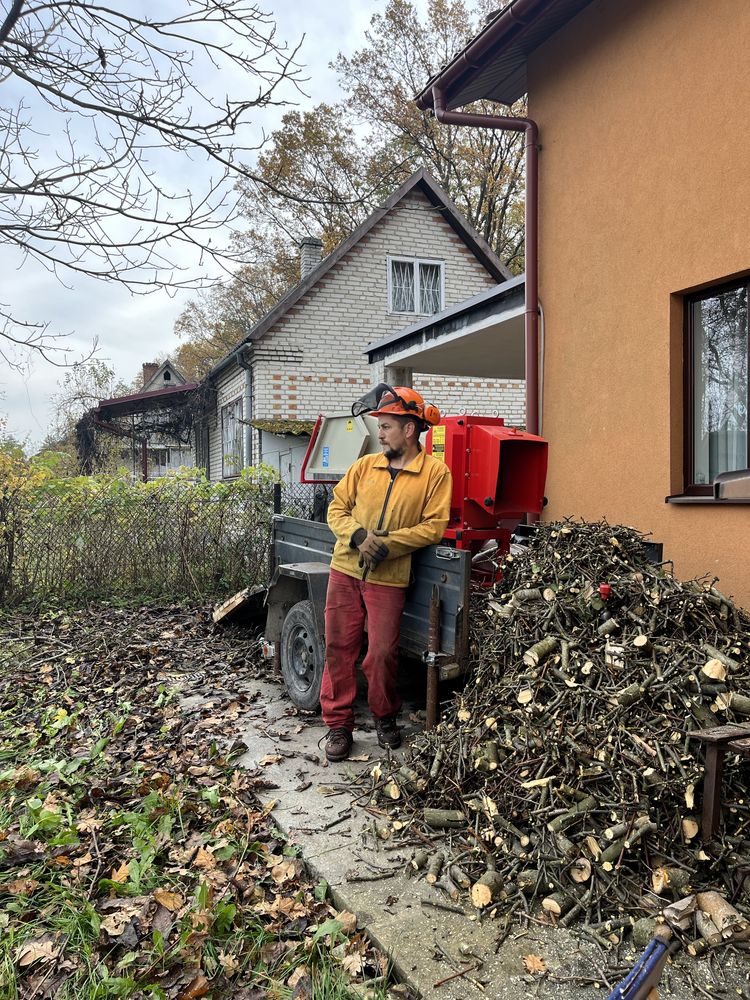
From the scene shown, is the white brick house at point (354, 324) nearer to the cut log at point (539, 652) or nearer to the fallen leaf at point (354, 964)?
the cut log at point (539, 652)

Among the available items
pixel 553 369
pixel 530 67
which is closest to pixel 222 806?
pixel 553 369

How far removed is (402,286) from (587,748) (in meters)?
14.4

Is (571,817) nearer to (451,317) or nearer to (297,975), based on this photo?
(297,975)

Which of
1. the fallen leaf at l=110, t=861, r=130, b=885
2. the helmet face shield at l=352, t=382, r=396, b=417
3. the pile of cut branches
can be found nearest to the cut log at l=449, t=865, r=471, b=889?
the pile of cut branches

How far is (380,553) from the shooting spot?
3.98 metres

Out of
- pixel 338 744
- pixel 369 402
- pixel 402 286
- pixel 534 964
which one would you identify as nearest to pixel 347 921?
pixel 534 964

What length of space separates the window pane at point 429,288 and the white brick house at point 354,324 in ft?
0.08

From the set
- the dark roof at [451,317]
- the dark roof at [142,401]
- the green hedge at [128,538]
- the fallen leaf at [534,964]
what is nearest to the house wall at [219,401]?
the dark roof at [142,401]

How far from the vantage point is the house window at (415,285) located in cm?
1598

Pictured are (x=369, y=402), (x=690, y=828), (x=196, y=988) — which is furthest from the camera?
(x=369, y=402)

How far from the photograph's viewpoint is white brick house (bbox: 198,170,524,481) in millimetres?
14836

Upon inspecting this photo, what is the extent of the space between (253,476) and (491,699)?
6138mm

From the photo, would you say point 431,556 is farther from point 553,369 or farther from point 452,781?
point 553,369

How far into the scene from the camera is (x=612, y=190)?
548cm
